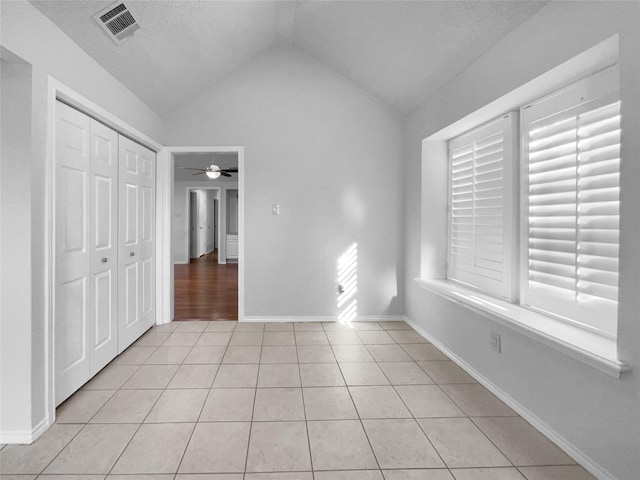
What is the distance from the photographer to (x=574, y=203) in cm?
193

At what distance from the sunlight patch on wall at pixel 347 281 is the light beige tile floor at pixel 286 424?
35.9 inches

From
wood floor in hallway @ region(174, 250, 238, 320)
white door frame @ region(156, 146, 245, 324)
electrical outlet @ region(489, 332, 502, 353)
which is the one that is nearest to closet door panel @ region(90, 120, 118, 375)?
white door frame @ region(156, 146, 245, 324)

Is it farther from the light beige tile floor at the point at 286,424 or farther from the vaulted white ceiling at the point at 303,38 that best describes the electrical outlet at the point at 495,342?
the vaulted white ceiling at the point at 303,38

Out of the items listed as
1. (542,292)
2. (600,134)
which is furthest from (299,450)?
(600,134)

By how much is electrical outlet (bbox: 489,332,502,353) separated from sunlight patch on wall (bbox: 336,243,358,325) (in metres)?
1.79

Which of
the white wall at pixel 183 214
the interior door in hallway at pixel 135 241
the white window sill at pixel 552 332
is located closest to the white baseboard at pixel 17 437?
the interior door in hallway at pixel 135 241

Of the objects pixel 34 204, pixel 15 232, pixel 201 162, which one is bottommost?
pixel 15 232

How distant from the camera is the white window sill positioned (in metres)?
1.51

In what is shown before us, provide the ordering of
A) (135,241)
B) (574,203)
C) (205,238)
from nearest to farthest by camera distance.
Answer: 1. (574,203)
2. (135,241)
3. (205,238)

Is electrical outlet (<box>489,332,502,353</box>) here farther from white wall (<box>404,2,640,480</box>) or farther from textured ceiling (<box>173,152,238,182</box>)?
textured ceiling (<box>173,152,238,182</box>)

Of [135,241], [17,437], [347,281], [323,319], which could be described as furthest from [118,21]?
[323,319]

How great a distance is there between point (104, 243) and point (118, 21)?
1514 mm

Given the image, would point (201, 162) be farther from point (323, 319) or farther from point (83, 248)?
point (83, 248)

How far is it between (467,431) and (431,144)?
2.51m
